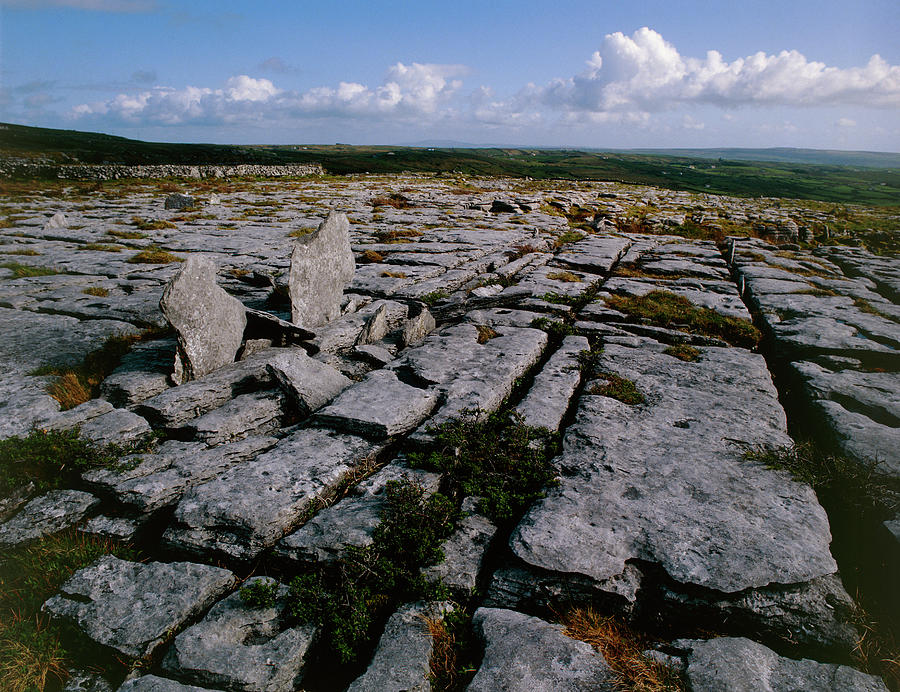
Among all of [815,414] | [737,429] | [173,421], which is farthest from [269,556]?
[815,414]

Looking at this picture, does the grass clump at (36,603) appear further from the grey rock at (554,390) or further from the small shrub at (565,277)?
the small shrub at (565,277)

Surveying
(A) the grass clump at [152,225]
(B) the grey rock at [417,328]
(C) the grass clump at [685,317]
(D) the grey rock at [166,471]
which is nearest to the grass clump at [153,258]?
(A) the grass clump at [152,225]

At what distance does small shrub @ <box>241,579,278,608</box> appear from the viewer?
135 inches

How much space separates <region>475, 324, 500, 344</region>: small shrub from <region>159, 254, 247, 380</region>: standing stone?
3.81 meters

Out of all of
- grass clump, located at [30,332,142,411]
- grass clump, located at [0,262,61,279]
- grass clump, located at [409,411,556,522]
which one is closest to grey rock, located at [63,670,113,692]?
grass clump, located at [409,411,556,522]

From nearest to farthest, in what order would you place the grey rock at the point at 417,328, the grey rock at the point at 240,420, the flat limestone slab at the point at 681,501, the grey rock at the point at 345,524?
1. the flat limestone slab at the point at 681,501
2. the grey rock at the point at 345,524
3. the grey rock at the point at 240,420
4. the grey rock at the point at 417,328

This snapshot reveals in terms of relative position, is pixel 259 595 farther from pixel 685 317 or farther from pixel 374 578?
pixel 685 317

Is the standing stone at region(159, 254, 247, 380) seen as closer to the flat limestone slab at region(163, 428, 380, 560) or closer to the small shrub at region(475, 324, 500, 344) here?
Answer: the flat limestone slab at region(163, 428, 380, 560)

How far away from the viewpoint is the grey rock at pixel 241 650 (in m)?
2.98

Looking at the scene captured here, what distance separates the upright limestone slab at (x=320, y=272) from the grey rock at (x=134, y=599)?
178 inches

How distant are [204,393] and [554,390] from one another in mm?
4459

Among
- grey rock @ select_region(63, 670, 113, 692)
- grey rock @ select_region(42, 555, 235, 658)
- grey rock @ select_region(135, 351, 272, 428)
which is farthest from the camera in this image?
grey rock @ select_region(135, 351, 272, 428)

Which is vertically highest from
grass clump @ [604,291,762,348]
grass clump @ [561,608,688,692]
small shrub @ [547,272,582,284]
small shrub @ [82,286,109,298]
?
small shrub @ [547,272,582,284]

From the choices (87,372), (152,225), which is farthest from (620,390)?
(152,225)
